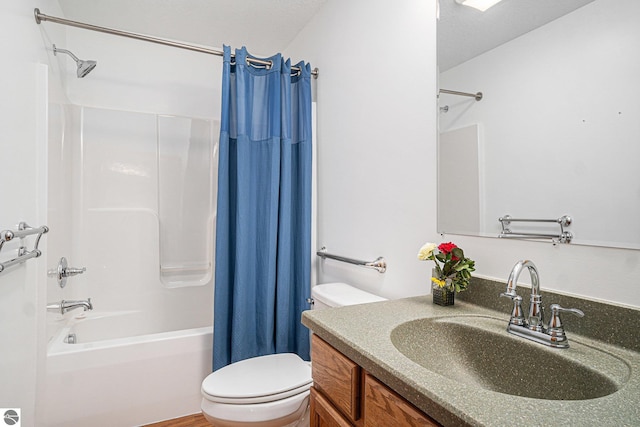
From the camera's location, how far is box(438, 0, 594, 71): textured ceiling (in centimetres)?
97

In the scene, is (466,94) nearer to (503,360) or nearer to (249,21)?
(503,360)

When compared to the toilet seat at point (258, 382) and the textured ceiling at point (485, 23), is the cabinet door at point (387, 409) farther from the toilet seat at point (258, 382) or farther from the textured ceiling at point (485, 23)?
the textured ceiling at point (485, 23)

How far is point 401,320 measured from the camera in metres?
0.99

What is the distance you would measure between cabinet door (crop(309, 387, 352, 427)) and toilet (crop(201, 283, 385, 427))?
1.13 feet

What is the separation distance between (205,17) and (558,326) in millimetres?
2580

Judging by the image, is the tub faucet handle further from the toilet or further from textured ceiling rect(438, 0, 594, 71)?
textured ceiling rect(438, 0, 594, 71)

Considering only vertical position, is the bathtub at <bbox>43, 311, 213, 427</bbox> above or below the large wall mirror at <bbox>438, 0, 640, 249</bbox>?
below

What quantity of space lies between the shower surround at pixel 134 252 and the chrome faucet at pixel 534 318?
157cm

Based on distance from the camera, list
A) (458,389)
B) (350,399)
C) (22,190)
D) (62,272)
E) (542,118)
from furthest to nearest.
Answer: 1. (62,272)
2. (22,190)
3. (542,118)
4. (350,399)
5. (458,389)

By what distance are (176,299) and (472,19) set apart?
100 inches

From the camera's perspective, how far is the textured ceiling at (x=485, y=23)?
3.17 feet

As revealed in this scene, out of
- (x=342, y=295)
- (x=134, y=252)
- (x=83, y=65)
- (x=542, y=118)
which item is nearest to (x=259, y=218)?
(x=342, y=295)

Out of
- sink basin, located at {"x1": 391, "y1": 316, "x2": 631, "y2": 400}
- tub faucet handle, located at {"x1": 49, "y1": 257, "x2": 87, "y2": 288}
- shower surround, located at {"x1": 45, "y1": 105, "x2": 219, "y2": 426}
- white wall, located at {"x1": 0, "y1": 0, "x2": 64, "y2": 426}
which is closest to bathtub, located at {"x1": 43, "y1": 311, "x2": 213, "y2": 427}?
shower surround, located at {"x1": 45, "y1": 105, "x2": 219, "y2": 426}

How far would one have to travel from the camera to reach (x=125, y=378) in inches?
67.6
